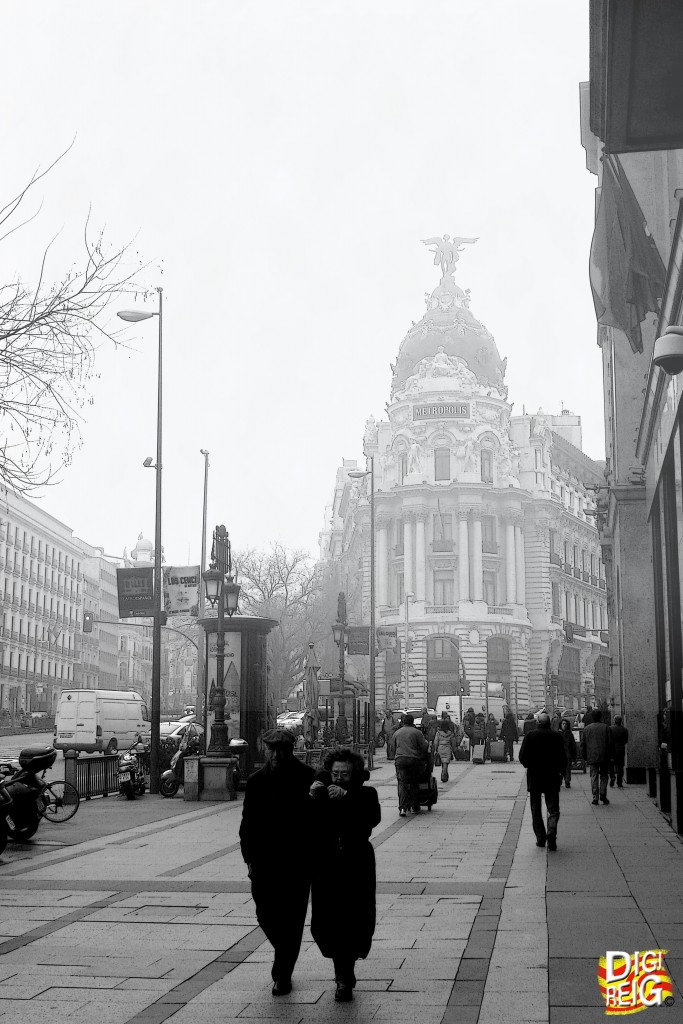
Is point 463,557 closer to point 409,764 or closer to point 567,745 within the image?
point 567,745

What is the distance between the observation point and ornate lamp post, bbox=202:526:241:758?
71.4 feet

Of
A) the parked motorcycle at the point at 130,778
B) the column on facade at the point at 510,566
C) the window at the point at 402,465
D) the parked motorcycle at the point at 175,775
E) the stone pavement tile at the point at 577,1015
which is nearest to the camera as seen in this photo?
the stone pavement tile at the point at 577,1015

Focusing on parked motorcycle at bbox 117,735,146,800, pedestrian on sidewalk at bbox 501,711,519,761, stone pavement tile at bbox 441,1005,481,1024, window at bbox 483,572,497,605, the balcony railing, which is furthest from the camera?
window at bbox 483,572,497,605

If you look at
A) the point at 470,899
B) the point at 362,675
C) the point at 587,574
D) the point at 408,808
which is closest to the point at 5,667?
the point at 362,675

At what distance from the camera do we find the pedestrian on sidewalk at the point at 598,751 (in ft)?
62.5

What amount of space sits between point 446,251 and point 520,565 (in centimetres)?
2452

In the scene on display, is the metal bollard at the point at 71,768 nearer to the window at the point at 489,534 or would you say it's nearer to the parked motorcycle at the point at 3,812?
the parked motorcycle at the point at 3,812

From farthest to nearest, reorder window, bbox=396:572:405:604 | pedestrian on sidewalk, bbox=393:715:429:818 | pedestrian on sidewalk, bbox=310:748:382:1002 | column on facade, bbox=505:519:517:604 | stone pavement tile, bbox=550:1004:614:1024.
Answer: column on facade, bbox=505:519:517:604 → window, bbox=396:572:405:604 → pedestrian on sidewalk, bbox=393:715:429:818 → pedestrian on sidewalk, bbox=310:748:382:1002 → stone pavement tile, bbox=550:1004:614:1024

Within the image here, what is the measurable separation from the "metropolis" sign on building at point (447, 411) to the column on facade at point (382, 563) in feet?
26.5

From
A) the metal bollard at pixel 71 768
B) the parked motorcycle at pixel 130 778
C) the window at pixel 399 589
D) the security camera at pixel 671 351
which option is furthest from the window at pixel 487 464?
the security camera at pixel 671 351

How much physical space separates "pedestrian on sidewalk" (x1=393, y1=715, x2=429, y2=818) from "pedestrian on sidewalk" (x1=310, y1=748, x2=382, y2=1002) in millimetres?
11642

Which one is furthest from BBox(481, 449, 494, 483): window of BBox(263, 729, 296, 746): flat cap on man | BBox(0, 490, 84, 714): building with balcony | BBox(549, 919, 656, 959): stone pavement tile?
BBox(263, 729, 296, 746): flat cap on man

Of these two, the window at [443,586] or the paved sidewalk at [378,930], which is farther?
the window at [443,586]

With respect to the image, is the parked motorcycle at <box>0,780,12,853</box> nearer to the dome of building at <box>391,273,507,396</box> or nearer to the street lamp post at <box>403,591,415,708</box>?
the street lamp post at <box>403,591,415,708</box>
